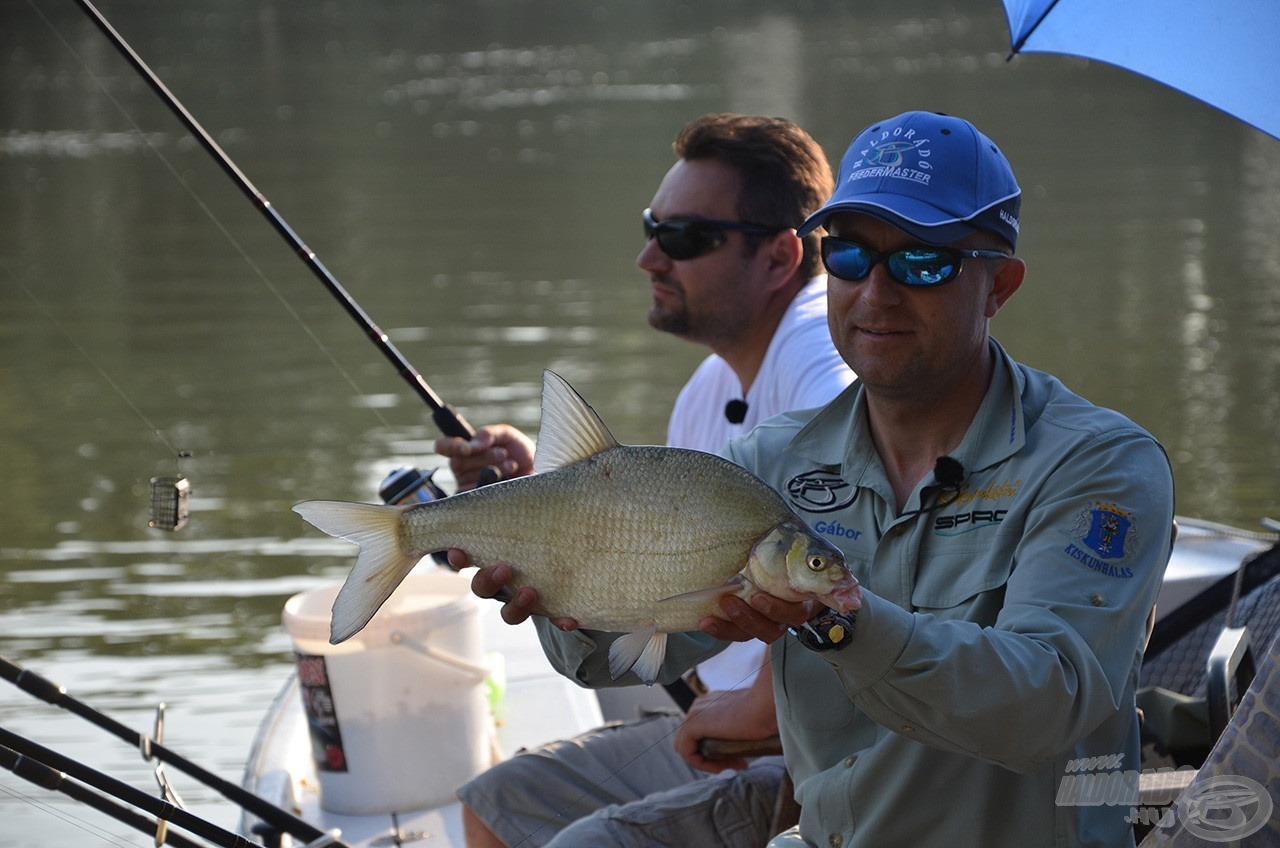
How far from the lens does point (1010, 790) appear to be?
87.7 inches

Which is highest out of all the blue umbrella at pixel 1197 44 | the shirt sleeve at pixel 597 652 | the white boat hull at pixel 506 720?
the blue umbrella at pixel 1197 44

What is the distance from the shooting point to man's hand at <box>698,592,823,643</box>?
1930 millimetres

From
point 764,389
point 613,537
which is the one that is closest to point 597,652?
point 613,537

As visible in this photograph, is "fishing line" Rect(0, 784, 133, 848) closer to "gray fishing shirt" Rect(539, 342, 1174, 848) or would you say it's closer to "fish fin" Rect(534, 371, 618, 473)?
"gray fishing shirt" Rect(539, 342, 1174, 848)

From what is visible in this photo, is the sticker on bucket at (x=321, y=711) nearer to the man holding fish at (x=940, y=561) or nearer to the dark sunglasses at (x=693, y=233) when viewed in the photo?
the dark sunglasses at (x=693, y=233)

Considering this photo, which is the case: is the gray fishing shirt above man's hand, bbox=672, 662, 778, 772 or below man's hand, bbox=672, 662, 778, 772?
above

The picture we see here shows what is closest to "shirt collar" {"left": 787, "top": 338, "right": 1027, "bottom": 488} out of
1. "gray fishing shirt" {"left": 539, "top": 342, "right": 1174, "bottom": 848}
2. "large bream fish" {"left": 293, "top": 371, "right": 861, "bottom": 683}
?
"gray fishing shirt" {"left": 539, "top": 342, "right": 1174, "bottom": 848}

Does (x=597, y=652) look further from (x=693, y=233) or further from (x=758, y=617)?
(x=693, y=233)

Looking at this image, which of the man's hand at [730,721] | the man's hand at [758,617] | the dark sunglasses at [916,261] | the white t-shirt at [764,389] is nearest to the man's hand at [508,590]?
the man's hand at [758,617]

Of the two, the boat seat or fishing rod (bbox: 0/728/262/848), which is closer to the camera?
the boat seat

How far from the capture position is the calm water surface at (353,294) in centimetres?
753

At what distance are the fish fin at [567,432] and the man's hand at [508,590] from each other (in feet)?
0.51

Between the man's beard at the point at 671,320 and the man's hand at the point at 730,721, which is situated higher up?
the man's beard at the point at 671,320

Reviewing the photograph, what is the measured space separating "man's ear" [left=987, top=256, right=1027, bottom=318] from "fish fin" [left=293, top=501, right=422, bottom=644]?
1.04 m
